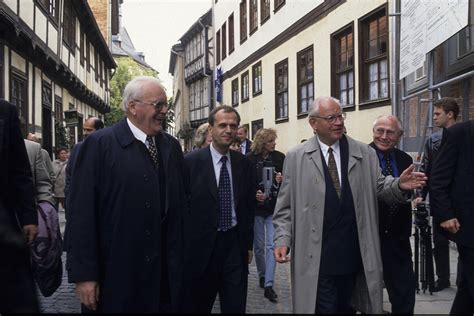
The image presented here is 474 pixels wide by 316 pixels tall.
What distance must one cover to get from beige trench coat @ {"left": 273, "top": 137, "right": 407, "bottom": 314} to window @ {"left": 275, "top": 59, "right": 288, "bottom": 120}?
631 inches

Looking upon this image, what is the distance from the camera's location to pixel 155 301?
345 cm

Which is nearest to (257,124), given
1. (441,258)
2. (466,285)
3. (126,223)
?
(441,258)

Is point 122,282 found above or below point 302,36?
below

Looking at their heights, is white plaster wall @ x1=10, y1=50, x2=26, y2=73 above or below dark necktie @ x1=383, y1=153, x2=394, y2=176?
above

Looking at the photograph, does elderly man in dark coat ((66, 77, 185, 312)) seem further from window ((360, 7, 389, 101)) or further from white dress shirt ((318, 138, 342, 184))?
window ((360, 7, 389, 101))

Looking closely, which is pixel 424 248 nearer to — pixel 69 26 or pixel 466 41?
pixel 466 41

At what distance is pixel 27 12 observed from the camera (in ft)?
45.7

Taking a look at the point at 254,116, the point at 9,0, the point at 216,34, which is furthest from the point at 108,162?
the point at 216,34

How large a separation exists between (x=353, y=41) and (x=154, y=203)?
36.8ft

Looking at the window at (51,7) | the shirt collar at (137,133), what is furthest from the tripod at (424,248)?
the window at (51,7)

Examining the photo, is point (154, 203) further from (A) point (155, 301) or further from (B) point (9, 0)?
(B) point (9, 0)

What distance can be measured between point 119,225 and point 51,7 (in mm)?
15435

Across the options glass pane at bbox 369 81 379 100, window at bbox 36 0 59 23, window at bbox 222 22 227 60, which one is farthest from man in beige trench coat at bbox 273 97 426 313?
window at bbox 222 22 227 60

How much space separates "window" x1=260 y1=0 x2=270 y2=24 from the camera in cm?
2195
